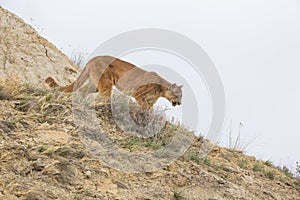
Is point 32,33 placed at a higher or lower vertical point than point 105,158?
higher

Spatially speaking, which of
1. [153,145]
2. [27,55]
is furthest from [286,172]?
[27,55]

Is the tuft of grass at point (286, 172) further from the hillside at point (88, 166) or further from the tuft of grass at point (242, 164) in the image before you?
the tuft of grass at point (242, 164)

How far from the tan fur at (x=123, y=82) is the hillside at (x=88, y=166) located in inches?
42.8

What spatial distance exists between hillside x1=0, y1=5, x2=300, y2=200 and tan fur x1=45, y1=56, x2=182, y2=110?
1.09 m

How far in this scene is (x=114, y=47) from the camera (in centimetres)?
839

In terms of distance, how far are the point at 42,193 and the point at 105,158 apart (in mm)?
1293

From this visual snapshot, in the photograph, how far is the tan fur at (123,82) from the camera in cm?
825

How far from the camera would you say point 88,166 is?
5.38m

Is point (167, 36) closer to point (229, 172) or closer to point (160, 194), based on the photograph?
point (229, 172)

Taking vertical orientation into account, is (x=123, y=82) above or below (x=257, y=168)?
above

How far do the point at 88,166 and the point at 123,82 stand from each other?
3433 mm

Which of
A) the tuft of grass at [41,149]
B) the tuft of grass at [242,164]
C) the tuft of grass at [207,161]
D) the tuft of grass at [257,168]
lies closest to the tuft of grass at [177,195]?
the tuft of grass at [207,161]

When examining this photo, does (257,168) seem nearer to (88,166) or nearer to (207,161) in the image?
(207,161)

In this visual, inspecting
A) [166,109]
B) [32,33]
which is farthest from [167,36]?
[32,33]
